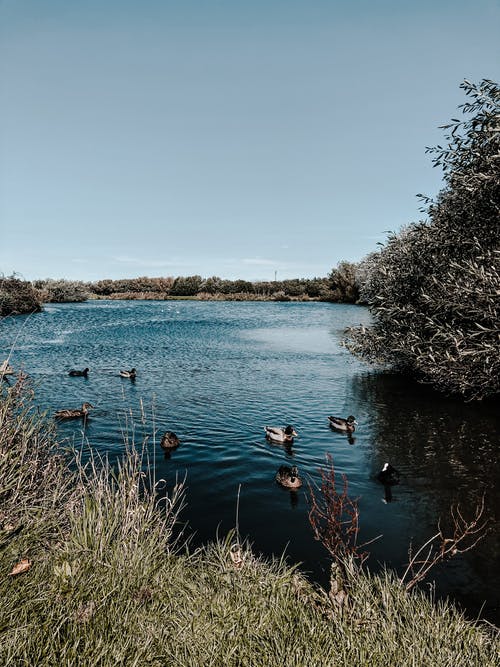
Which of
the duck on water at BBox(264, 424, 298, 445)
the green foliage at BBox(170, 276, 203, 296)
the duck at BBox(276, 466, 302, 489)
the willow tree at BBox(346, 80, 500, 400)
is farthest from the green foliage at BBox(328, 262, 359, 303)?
the duck at BBox(276, 466, 302, 489)

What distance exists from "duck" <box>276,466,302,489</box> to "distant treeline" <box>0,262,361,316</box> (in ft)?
299

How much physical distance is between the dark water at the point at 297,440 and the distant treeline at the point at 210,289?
70.5 metres

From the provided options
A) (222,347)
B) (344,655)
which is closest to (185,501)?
(344,655)

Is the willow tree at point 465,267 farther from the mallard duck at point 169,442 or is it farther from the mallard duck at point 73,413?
the mallard duck at point 73,413

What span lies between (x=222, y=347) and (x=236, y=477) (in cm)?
2678

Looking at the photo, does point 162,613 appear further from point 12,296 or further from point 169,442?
point 169,442

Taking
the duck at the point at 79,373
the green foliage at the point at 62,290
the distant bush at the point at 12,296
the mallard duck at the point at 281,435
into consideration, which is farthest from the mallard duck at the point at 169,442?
the green foliage at the point at 62,290

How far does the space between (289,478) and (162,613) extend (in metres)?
A: 6.98

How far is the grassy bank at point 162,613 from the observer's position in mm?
4152

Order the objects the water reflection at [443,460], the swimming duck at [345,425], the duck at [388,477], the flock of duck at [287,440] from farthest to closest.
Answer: the swimming duck at [345,425] → the duck at [388,477] → the flock of duck at [287,440] → the water reflection at [443,460]

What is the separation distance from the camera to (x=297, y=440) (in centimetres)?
1545

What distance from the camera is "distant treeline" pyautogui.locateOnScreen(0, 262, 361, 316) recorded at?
10194 centimetres

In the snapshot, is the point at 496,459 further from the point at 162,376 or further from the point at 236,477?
the point at 162,376

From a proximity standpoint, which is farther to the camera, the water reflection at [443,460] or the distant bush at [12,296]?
the distant bush at [12,296]
